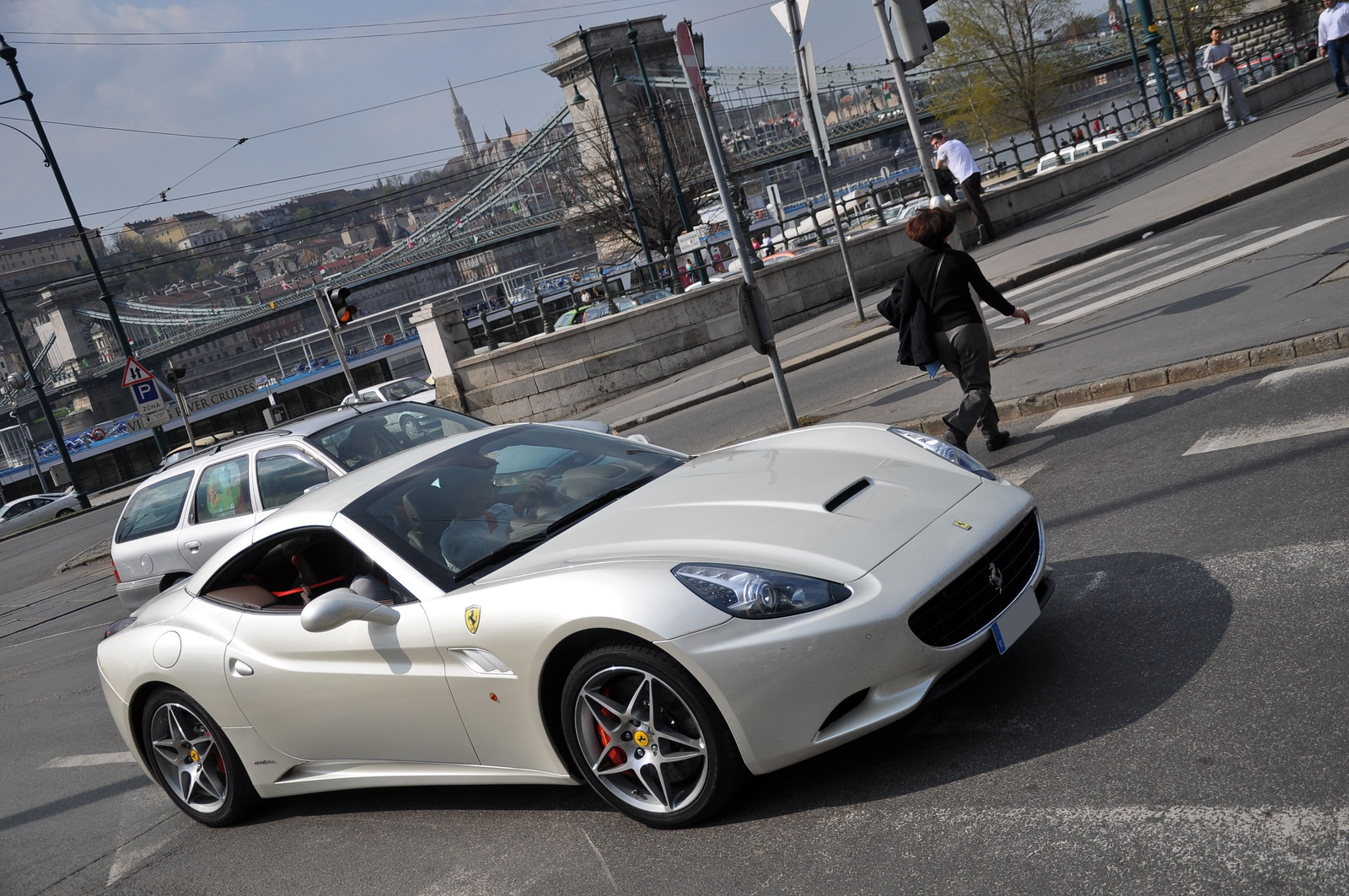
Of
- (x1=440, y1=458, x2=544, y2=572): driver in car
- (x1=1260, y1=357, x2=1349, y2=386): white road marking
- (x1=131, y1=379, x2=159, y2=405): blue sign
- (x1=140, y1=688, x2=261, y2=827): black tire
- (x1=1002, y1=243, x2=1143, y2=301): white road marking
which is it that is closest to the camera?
(x1=440, y1=458, x2=544, y2=572): driver in car

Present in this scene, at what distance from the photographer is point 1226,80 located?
914 inches

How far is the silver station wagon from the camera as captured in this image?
8648 mm

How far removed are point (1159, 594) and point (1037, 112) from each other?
55.4m

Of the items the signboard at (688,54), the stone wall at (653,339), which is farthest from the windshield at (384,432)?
the stone wall at (653,339)

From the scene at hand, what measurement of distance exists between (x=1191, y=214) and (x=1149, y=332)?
661 cm

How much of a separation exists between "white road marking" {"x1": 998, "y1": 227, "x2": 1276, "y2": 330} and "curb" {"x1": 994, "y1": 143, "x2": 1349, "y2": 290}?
1.88 m

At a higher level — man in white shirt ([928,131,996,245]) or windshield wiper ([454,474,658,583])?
man in white shirt ([928,131,996,245])

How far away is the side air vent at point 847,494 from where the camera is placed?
12.6 feet

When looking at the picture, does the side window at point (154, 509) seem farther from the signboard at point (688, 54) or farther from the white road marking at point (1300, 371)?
the white road marking at point (1300, 371)

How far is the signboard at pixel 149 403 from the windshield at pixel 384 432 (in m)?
14.6

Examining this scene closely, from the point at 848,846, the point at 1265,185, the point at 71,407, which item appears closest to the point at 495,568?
the point at 848,846

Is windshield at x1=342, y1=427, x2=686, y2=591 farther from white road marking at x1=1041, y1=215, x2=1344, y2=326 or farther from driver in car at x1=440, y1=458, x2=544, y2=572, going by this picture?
white road marking at x1=1041, y1=215, x2=1344, y2=326

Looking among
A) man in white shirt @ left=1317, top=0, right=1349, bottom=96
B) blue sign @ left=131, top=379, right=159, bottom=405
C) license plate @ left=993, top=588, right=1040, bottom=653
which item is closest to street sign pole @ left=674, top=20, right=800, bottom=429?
license plate @ left=993, top=588, right=1040, bottom=653

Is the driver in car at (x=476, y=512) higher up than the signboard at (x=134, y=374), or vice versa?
the signboard at (x=134, y=374)
